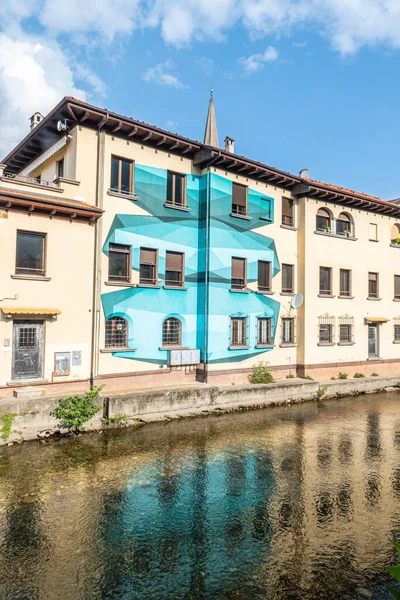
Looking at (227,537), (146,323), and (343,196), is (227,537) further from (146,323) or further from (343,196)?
(343,196)

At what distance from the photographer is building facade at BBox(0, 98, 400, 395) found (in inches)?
595

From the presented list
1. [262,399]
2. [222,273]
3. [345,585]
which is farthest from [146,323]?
[345,585]

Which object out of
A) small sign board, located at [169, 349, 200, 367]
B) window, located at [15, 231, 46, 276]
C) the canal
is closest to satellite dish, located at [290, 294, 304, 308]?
small sign board, located at [169, 349, 200, 367]

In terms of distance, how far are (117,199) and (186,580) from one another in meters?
13.8

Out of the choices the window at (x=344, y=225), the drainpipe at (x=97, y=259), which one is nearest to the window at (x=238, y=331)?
the drainpipe at (x=97, y=259)

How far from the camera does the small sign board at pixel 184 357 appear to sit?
18.1 meters

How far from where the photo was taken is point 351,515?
8297 mm

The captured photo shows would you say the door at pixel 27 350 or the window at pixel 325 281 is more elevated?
the window at pixel 325 281

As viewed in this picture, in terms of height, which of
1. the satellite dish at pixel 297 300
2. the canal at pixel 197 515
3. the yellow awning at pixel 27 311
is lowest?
the canal at pixel 197 515

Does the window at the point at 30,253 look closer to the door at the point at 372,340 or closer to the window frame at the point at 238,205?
the window frame at the point at 238,205

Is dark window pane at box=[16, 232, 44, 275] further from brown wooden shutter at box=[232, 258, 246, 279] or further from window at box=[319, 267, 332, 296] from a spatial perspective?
window at box=[319, 267, 332, 296]

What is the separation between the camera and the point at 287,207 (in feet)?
74.2

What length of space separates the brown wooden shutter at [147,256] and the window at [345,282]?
11.8 m

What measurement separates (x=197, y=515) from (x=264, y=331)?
13.7 meters
